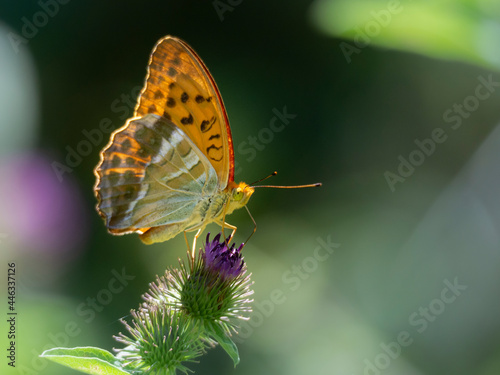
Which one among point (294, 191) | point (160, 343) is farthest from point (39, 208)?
point (160, 343)

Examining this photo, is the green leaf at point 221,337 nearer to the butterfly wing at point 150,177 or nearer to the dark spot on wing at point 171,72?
the butterfly wing at point 150,177

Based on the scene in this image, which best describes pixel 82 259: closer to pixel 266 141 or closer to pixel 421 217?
pixel 266 141

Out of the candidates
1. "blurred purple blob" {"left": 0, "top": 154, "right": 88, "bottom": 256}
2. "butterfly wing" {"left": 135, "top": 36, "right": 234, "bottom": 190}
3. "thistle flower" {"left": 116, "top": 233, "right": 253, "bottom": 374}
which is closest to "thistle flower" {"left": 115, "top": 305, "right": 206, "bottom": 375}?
"thistle flower" {"left": 116, "top": 233, "right": 253, "bottom": 374}

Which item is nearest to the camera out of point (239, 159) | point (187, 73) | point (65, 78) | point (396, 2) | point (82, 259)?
point (396, 2)

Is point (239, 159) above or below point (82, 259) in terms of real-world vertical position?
above

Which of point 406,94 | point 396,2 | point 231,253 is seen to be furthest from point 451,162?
point 396,2

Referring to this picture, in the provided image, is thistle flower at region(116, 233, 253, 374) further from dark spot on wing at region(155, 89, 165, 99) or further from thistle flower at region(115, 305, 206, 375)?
dark spot on wing at region(155, 89, 165, 99)

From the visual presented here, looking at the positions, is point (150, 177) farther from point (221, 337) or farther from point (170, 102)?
point (221, 337)

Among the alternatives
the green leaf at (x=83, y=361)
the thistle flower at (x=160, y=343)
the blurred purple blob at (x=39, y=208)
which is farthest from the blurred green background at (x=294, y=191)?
the green leaf at (x=83, y=361)
